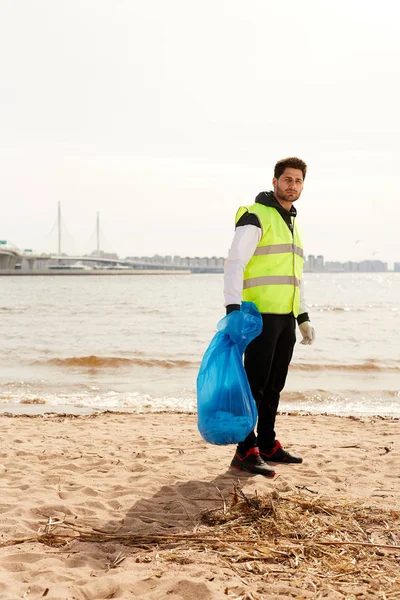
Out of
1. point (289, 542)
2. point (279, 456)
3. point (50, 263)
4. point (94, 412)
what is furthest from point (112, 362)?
point (50, 263)

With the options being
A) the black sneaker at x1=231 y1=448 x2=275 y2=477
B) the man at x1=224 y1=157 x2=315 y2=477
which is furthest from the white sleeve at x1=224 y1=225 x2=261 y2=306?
the black sneaker at x1=231 y1=448 x2=275 y2=477

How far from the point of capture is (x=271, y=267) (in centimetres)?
363

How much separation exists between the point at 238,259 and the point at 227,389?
2.40 feet

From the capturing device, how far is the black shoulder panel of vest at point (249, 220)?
11.6 feet

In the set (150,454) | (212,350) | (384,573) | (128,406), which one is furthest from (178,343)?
(384,573)

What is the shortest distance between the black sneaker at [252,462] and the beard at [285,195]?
1519mm

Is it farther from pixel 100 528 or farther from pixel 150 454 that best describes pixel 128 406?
pixel 100 528

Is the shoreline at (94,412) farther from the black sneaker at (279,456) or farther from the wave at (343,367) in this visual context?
the wave at (343,367)

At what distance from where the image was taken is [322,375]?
9.59 metres

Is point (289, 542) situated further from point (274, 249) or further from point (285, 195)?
point (285, 195)

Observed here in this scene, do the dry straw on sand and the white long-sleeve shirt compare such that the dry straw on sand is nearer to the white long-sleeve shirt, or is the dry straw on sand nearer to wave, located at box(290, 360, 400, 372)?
the white long-sleeve shirt

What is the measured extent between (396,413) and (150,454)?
3.61 metres

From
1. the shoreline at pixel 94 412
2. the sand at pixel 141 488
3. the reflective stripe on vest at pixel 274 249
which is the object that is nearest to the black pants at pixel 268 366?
the sand at pixel 141 488

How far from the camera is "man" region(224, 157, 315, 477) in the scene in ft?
11.6
